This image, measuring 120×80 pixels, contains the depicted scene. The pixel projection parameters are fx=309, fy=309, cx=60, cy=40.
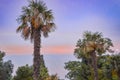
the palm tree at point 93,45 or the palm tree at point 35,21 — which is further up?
the palm tree at point 93,45

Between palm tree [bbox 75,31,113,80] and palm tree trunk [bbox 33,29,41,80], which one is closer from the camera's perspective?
palm tree trunk [bbox 33,29,41,80]

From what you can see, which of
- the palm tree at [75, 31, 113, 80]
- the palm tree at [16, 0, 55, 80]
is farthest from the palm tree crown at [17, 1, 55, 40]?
the palm tree at [75, 31, 113, 80]

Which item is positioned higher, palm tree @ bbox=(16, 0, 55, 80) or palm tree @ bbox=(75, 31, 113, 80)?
palm tree @ bbox=(75, 31, 113, 80)

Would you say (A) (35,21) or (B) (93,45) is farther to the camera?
(B) (93,45)

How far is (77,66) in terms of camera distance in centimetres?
7562

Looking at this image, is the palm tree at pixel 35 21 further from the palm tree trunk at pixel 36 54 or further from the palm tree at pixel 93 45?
the palm tree at pixel 93 45

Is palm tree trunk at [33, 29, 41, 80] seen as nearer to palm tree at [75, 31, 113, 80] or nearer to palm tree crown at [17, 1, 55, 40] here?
palm tree crown at [17, 1, 55, 40]

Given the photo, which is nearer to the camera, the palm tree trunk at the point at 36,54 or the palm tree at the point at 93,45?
the palm tree trunk at the point at 36,54

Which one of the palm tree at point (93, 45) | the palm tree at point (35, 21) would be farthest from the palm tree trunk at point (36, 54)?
the palm tree at point (93, 45)

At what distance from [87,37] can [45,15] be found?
22.2 meters

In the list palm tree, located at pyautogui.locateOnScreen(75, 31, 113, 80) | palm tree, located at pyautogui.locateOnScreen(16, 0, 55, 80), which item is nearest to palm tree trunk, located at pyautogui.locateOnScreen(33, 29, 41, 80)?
palm tree, located at pyautogui.locateOnScreen(16, 0, 55, 80)

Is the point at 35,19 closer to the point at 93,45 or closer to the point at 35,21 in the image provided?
the point at 35,21

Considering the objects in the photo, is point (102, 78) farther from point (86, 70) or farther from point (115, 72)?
point (115, 72)

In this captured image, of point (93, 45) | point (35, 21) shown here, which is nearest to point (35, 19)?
point (35, 21)
